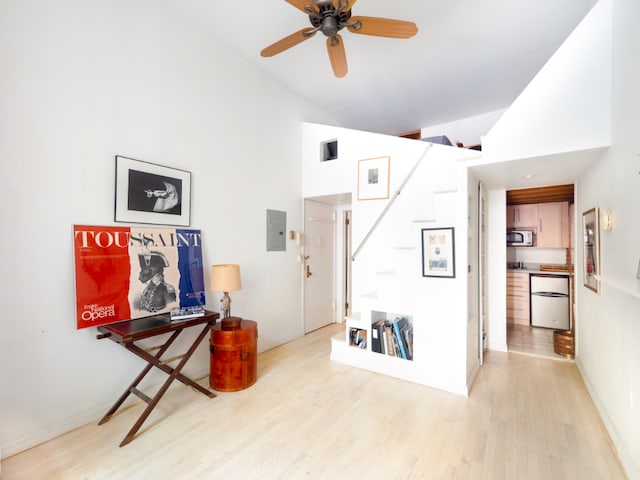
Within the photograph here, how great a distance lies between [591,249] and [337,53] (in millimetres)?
2751

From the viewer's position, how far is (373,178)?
3.57 meters

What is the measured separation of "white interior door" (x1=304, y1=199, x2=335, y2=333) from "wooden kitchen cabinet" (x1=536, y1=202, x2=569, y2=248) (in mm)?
3537

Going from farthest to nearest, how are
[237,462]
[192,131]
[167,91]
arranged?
[192,131]
[167,91]
[237,462]

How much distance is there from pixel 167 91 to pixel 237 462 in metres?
3.00

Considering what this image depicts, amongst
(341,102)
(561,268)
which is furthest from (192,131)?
(561,268)

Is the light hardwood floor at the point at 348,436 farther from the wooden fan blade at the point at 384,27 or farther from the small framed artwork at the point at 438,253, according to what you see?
the wooden fan blade at the point at 384,27

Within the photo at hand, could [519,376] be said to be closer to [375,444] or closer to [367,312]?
[367,312]

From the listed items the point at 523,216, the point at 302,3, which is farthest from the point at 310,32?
the point at 523,216

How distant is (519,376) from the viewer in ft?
9.88

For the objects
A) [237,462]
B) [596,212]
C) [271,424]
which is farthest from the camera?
[596,212]

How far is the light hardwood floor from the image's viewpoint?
1752mm

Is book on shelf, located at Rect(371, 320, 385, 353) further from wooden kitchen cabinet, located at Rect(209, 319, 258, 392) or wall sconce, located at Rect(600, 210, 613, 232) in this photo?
wall sconce, located at Rect(600, 210, 613, 232)

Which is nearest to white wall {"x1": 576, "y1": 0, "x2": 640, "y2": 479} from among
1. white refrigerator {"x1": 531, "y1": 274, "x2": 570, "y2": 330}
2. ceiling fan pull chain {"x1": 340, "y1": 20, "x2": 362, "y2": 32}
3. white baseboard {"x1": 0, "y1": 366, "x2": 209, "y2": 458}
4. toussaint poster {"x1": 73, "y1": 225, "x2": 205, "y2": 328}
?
ceiling fan pull chain {"x1": 340, "y1": 20, "x2": 362, "y2": 32}

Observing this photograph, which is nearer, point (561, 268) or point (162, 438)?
point (162, 438)
